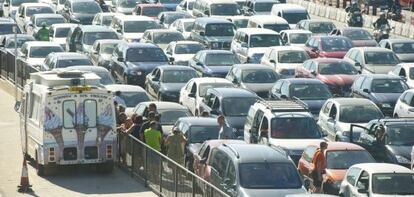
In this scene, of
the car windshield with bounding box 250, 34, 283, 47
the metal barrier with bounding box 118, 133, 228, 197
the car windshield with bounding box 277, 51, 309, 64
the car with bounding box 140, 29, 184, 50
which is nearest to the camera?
the metal barrier with bounding box 118, 133, 228, 197

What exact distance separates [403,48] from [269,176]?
24.5 meters

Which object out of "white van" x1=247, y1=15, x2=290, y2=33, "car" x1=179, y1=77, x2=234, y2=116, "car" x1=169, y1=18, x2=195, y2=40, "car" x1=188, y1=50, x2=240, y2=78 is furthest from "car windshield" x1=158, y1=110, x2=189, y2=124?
"white van" x1=247, y1=15, x2=290, y2=33

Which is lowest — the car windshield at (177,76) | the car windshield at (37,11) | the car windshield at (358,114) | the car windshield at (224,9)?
the car windshield at (37,11)

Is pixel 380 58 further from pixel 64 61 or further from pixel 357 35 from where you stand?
pixel 64 61

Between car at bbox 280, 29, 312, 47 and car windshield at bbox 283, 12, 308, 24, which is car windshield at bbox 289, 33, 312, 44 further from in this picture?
car windshield at bbox 283, 12, 308, 24

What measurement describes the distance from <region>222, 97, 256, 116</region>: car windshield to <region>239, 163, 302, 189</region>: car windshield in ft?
31.3

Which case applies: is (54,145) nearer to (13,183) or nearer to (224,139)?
(13,183)

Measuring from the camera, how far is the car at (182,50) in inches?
1942

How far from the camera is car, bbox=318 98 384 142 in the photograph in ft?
118

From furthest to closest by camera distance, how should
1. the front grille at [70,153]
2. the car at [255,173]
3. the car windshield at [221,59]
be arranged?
the car windshield at [221,59] → the front grille at [70,153] → the car at [255,173]

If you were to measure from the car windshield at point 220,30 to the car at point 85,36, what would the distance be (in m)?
3.84

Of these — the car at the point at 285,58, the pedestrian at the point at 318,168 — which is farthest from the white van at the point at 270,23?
the pedestrian at the point at 318,168

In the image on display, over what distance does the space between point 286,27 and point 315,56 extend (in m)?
7.34

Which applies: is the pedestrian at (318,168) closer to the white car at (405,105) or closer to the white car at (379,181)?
the white car at (379,181)
